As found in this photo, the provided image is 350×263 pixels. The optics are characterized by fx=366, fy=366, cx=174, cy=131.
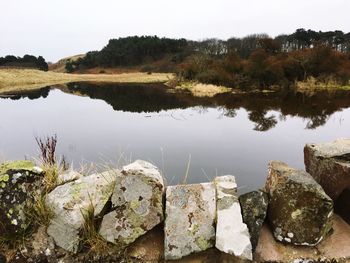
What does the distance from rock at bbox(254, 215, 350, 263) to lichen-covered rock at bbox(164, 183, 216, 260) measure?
1.97ft

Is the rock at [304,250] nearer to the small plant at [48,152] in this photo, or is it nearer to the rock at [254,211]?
the rock at [254,211]

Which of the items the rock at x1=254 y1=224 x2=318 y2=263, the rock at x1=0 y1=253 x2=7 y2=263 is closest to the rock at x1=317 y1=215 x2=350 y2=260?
the rock at x1=254 y1=224 x2=318 y2=263

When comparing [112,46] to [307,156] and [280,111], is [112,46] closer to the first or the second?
[280,111]

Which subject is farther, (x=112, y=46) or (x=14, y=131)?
(x=112, y=46)

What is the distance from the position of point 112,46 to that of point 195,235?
289ft

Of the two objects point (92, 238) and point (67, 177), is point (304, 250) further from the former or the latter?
point (67, 177)

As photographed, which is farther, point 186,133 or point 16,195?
point 186,133

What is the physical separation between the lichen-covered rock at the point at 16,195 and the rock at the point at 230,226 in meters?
2.06

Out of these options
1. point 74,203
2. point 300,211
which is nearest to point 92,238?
point 74,203

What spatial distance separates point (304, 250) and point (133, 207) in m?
1.89

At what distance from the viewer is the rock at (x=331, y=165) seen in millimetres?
4258

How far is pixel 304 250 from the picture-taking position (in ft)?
12.9

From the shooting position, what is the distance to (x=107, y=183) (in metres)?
4.32

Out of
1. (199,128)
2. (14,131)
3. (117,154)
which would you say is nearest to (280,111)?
(199,128)
